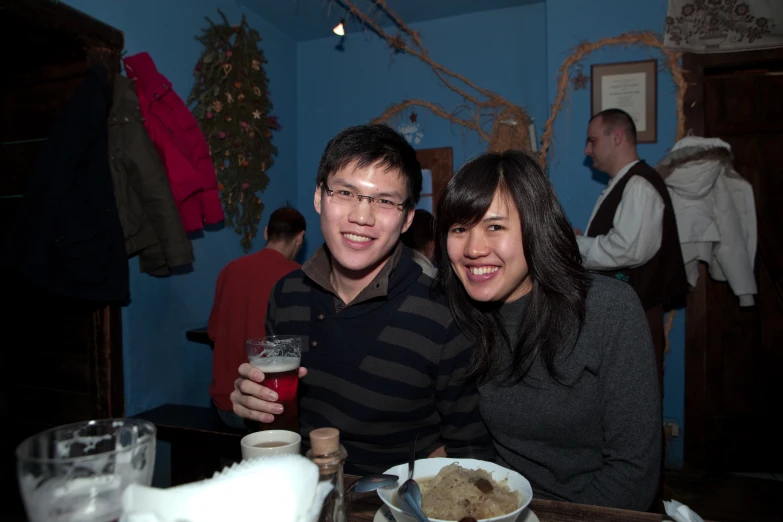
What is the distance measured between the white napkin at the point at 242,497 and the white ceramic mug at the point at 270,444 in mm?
238

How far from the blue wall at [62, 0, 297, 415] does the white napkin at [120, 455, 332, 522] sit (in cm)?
282

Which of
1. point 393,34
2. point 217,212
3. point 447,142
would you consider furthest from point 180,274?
point 393,34

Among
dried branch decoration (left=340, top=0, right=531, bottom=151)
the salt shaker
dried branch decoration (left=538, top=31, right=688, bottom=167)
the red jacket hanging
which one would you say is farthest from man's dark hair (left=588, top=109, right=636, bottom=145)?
the salt shaker

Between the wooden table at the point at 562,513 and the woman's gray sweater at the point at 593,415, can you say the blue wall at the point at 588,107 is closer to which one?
the woman's gray sweater at the point at 593,415

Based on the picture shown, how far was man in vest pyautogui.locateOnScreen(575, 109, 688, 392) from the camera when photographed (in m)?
2.99

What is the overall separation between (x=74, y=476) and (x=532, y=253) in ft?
3.53

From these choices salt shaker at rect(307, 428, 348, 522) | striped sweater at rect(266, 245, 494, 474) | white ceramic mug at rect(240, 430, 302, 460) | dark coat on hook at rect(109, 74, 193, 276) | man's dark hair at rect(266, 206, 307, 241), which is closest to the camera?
salt shaker at rect(307, 428, 348, 522)

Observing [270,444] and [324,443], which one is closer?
[324,443]

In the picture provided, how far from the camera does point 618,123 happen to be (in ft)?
10.6

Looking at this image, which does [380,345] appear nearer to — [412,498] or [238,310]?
[412,498]

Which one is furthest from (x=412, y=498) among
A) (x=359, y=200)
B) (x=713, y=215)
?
(x=713, y=215)

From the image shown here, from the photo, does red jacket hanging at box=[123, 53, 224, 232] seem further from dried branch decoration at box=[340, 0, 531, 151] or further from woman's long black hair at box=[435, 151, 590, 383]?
woman's long black hair at box=[435, 151, 590, 383]

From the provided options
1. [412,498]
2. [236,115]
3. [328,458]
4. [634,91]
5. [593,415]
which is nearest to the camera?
[328,458]

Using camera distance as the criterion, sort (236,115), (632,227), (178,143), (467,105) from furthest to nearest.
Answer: (467,105), (236,115), (178,143), (632,227)
